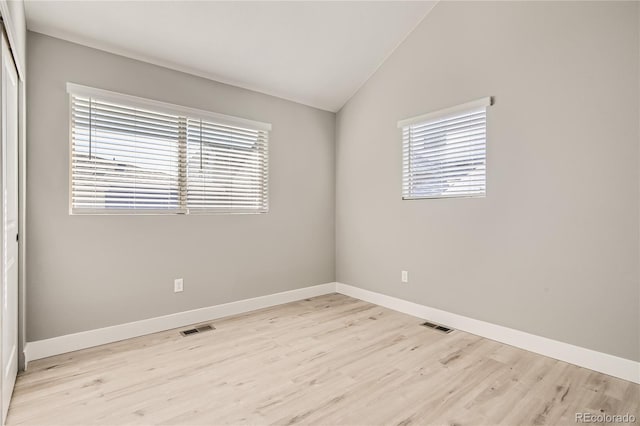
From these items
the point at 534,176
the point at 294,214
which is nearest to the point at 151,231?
the point at 294,214

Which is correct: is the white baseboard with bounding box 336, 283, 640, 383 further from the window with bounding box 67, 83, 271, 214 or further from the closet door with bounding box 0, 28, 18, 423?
the closet door with bounding box 0, 28, 18, 423

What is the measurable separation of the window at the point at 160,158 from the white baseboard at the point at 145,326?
3.28ft

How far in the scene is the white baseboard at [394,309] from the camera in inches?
90.9

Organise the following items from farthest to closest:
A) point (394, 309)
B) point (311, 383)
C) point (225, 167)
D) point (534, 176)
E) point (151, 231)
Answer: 1. point (394, 309)
2. point (225, 167)
3. point (151, 231)
4. point (534, 176)
5. point (311, 383)

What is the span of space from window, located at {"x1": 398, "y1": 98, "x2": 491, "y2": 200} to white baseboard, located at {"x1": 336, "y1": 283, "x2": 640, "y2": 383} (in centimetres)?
117

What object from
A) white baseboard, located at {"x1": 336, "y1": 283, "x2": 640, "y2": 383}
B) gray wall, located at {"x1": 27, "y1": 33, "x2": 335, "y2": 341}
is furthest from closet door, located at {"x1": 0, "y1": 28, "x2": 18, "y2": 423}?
white baseboard, located at {"x1": 336, "y1": 283, "x2": 640, "y2": 383}

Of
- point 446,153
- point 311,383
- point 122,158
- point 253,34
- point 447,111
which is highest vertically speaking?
point 253,34

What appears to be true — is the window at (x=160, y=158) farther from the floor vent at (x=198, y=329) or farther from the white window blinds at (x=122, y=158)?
the floor vent at (x=198, y=329)

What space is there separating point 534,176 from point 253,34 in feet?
9.00

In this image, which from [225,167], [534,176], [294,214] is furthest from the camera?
[294,214]

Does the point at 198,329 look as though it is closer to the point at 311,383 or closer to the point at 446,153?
the point at 311,383

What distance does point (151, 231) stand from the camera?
3.01 meters

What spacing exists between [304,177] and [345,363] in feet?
7.86

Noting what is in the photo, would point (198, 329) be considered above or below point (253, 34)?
below
